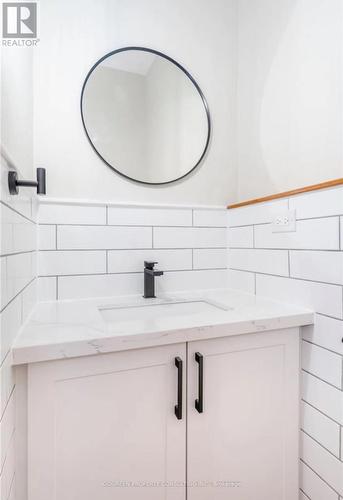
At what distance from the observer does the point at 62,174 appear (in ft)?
3.78

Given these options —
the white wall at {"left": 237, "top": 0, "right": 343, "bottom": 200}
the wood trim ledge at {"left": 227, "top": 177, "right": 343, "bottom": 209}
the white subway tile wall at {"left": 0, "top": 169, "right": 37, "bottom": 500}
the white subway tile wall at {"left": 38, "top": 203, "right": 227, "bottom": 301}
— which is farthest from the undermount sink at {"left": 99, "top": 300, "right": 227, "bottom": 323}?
the white wall at {"left": 237, "top": 0, "right": 343, "bottom": 200}

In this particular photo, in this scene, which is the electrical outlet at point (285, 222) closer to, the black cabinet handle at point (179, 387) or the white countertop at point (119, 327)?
the white countertop at point (119, 327)

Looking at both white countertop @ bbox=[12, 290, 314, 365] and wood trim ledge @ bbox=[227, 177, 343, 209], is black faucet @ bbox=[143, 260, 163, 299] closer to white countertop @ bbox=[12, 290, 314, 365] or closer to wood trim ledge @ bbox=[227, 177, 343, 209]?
white countertop @ bbox=[12, 290, 314, 365]

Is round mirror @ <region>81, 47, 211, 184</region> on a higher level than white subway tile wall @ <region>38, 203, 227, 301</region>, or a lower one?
higher

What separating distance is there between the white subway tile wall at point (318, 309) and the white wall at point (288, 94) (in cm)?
17

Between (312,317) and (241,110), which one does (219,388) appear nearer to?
(312,317)

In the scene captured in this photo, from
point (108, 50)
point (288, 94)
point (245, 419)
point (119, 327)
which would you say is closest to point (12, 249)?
point (119, 327)

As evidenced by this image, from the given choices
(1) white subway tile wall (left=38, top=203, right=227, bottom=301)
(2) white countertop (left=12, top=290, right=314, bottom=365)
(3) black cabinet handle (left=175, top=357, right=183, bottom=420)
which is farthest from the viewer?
(1) white subway tile wall (left=38, top=203, right=227, bottom=301)

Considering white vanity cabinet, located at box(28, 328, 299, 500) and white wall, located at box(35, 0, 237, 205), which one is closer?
white vanity cabinet, located at box(28, 328, 299, 500)

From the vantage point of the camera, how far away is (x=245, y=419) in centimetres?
87

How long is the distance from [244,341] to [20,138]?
0.93m

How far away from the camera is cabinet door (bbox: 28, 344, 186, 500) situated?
2.18 ft

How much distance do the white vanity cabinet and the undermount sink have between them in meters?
0.25

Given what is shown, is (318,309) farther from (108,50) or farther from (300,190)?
(108,50)
